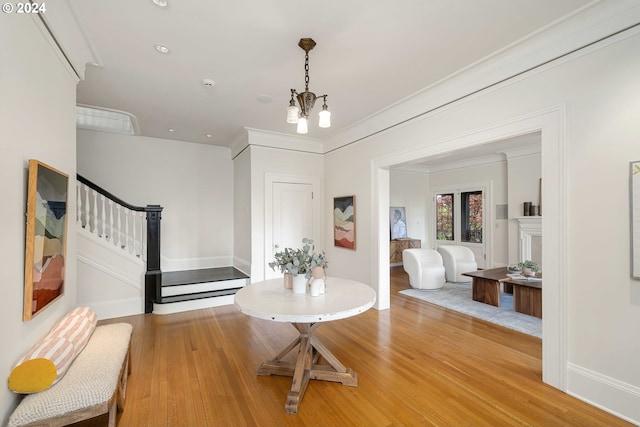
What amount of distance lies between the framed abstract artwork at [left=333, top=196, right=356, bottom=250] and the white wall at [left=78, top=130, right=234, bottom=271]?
91.7 inches

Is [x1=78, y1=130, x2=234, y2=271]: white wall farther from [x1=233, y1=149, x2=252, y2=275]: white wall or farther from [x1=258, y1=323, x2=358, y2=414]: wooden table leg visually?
[x1=258, y1=323, x2=358, y2=414]: wooden table leg

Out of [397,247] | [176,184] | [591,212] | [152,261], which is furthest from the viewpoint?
[397,247]

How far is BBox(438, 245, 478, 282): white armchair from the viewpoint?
5.78 metres

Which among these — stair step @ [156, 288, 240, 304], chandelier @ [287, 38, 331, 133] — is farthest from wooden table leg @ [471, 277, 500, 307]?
stair step @ [156, 288, 240, 304]

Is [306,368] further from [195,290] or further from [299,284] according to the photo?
[195,290]

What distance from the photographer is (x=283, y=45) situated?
245 cm

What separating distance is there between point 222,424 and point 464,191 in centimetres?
736

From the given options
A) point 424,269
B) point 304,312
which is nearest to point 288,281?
point 304,312

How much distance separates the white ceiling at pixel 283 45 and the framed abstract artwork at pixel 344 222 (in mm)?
1588

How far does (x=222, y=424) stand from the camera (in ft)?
6.24

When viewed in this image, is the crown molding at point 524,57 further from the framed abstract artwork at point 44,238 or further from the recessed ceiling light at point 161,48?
the framed abstract artwork at point 44,238

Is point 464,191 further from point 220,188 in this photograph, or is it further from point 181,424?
point 181,424

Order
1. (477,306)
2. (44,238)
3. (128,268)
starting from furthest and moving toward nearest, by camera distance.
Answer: (477,306) → (128,268) → (44,238)

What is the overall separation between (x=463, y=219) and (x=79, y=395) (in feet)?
26.0
